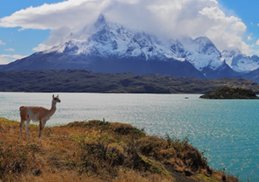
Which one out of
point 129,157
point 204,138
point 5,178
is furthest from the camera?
point 204,138

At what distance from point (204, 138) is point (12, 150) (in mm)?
49768

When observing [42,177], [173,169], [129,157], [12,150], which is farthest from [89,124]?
[42,177]

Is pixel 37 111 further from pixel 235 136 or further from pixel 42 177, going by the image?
pixel 235 136

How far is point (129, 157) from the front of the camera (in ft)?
70.4

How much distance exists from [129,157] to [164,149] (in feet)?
25.6

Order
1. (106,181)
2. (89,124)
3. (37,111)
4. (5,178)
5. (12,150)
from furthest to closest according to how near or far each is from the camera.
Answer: (89,124) → (37,111) → (12,150) → (106,181) → (5,178)

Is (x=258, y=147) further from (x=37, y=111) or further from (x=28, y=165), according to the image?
(x=28, y=165)

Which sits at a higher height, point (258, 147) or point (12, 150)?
point (12, 150)

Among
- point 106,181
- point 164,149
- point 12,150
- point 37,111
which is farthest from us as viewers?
point 164,149

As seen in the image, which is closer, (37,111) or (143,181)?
(143,181)

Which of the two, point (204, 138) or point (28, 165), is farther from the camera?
point (204, 138)

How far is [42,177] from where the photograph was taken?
15.8 m

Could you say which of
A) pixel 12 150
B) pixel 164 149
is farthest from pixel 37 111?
pixel 164 149

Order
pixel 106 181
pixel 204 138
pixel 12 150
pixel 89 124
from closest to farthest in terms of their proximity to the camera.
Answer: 1. pixel 106 181
2. pixel 12 150
3. pixel 89 124
4. pixel 204 138
